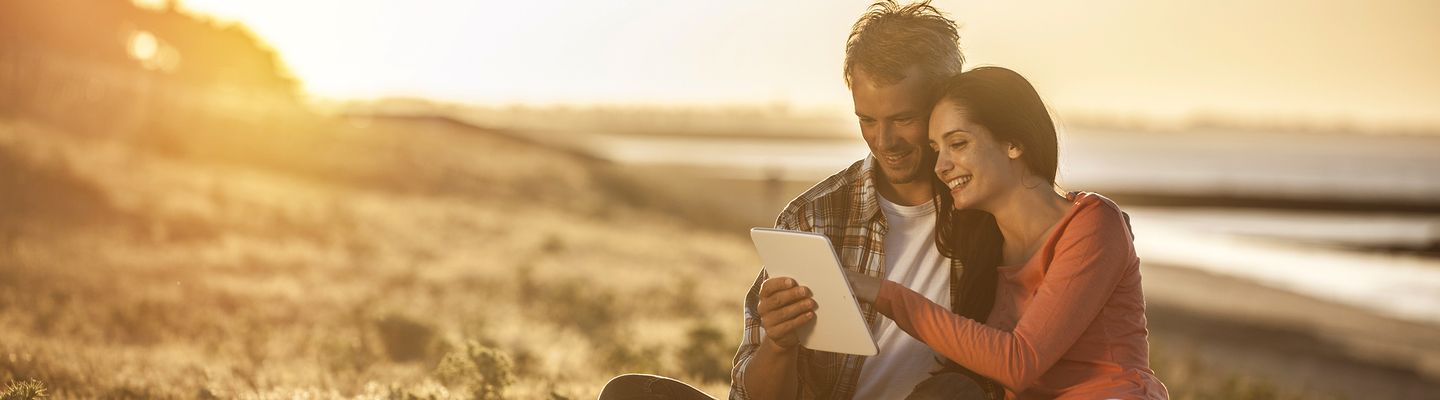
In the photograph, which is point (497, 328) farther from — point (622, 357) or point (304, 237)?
point (304, 237)

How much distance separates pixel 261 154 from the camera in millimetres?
29047

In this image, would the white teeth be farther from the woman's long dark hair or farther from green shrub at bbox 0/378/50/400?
green shrub at bbox 0/378/50/400

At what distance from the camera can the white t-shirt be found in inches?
186

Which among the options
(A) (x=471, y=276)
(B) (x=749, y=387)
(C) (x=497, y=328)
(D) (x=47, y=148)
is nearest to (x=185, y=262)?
(A) (x=471, y=276)

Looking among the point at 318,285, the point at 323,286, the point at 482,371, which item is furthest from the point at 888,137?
the point at 318,285

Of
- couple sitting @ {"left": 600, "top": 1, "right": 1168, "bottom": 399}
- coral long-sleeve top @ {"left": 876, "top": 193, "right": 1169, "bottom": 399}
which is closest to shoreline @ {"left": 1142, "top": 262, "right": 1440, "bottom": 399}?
couple sitting @ {"left": 600, "top": 1, "right": 1168, "bottom": 399}

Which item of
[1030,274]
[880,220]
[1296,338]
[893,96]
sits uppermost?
[893,96]

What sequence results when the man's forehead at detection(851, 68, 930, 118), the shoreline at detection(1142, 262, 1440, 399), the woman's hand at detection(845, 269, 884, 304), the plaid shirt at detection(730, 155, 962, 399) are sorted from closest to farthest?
1. the woman's hand at detection(845, 269, 884, 304)
2. the man's forehead at detection(851, 68, 930, 118)
3. the plaid shirt at detection(730, 155, 962, 399)
4. the shoreline at detection(1142, 262, 1440, 399)

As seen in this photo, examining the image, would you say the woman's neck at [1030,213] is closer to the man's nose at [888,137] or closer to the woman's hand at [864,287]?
the man's nose at [888,137]

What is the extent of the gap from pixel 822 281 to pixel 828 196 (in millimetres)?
1002

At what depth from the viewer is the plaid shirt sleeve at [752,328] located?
466 cm

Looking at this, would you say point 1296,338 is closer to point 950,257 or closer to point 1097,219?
point 950,257

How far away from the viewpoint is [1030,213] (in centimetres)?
415

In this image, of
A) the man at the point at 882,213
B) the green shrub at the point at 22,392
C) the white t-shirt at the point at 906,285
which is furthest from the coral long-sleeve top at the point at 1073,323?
the green shrub at the point at 22,392
